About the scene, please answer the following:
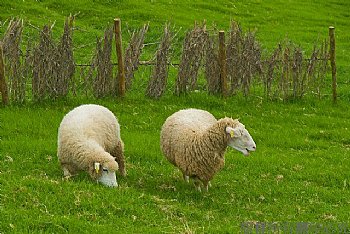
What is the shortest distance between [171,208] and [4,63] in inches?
261

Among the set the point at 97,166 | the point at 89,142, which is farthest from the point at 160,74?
the point at 97,166

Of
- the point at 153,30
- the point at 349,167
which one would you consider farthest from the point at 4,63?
the point at 153,30

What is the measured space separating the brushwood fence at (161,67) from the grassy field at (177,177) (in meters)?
0.32

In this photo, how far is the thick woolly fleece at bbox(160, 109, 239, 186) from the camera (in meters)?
9.03

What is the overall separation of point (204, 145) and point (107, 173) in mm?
1466

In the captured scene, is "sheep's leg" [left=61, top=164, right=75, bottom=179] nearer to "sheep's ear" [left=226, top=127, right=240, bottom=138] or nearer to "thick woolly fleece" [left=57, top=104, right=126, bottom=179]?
"thick woolly fleece" [left=57, top=104, right=126, bottom=179]

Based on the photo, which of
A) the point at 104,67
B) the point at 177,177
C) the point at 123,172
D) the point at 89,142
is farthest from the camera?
the point at 104,67

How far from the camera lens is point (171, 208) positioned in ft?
25.4

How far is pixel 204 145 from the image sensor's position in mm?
9070

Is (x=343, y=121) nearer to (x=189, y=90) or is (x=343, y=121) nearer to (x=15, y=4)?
(x=189, y=90)

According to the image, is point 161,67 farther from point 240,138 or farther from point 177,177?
point 240,138

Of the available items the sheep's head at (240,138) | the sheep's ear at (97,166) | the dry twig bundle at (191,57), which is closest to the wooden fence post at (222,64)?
the dry twig bundle at (191,57)

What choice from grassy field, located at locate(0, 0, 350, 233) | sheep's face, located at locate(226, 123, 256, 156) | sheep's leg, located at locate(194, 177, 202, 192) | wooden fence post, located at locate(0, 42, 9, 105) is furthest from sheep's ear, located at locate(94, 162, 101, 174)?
wooden fence post, located at locate(0, 42, 9, 105)

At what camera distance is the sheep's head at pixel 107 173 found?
837cm
